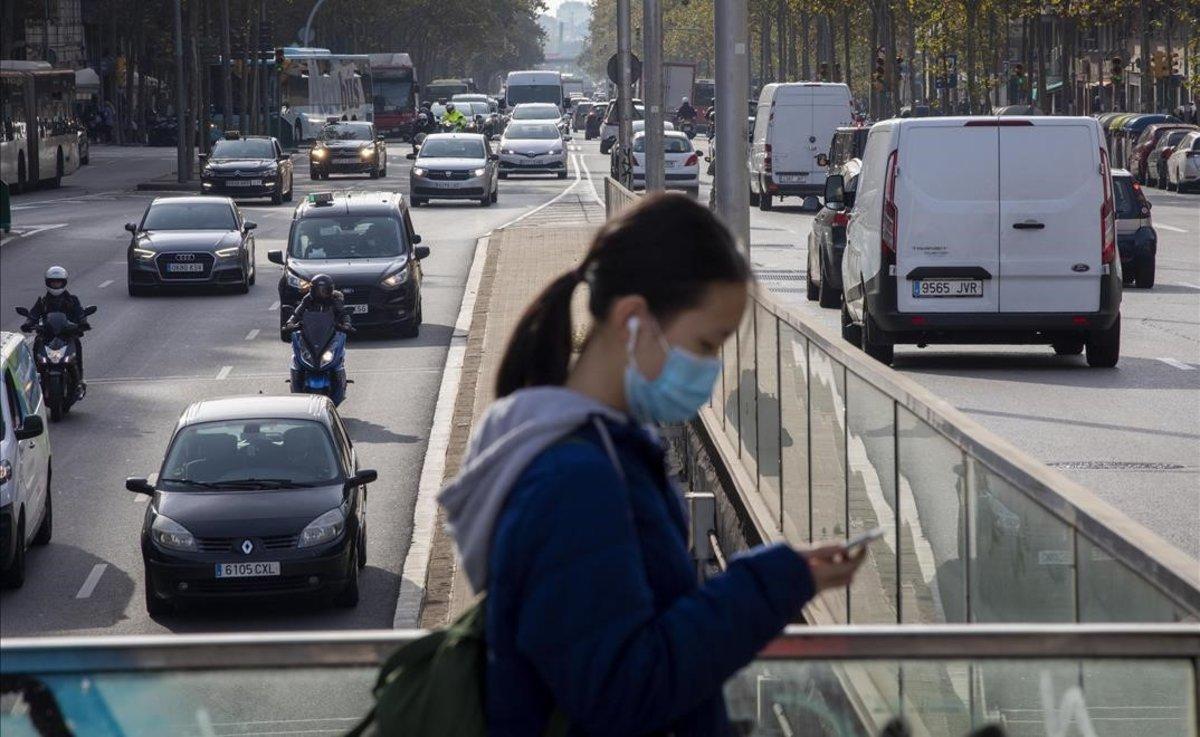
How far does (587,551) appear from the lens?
8.72ft

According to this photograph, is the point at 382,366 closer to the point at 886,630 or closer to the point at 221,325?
the point at 221,325

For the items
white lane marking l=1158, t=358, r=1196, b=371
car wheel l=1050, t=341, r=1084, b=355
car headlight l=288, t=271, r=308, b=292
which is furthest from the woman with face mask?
car headlight l=288, t=271, r=308, b=292

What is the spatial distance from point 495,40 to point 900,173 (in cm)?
17103

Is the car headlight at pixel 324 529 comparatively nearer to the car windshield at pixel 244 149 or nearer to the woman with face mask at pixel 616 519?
the woman with face mask at pixel 616 519

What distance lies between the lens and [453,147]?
51.1 m

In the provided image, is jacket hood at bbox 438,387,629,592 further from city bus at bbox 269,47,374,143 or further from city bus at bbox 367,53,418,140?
city bus at bbox 367,53,418,140

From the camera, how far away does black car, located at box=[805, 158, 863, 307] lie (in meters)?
24.8

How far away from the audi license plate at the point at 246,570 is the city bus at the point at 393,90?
8037 centimetres

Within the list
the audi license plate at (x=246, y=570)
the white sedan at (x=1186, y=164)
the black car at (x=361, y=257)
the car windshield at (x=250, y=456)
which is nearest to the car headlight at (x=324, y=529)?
the audi license plate at (x=246, y=570)

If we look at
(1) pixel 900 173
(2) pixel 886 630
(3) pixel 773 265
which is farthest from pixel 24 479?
(3) pixel 773 265

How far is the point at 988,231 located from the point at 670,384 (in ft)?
52.6

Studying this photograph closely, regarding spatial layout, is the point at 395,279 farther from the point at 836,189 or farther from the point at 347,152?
the point at 347,152

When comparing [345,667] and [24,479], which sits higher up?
[345,667]

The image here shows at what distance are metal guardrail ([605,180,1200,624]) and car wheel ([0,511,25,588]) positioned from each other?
5065 millimetres
